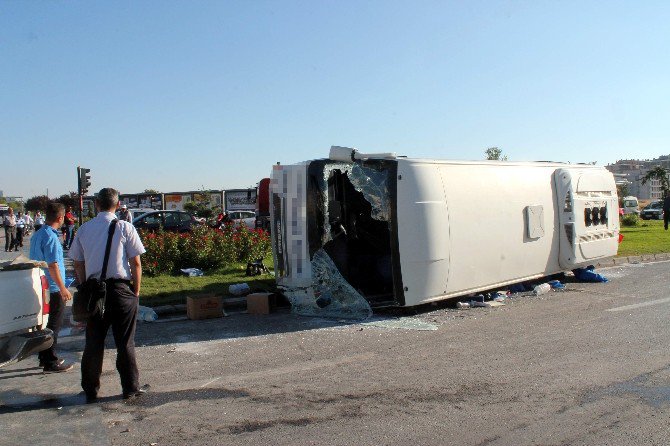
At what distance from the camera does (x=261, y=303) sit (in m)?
9.77

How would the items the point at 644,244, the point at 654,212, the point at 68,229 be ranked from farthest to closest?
the point at 654,212 < the point at 68,229 < the point at 644,244

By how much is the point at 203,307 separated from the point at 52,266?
336cm

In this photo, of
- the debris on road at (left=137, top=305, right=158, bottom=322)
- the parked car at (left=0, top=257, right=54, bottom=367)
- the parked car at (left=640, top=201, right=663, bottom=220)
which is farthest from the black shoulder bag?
the parked car at (left=640, top=201, right=663, bottom=220)

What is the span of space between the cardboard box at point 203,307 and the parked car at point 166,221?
1239 cm

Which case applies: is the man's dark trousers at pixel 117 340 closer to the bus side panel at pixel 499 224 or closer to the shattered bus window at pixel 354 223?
Result: the shattered bus window at pixel 354 223

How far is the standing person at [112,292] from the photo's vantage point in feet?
18.1

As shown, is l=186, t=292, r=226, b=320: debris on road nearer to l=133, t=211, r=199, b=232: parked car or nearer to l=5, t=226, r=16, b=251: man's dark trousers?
l=133, t=211, r=199, b=232: parked car

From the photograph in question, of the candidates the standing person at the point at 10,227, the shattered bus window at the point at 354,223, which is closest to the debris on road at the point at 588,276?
the shattered bus window at the point at 354,223

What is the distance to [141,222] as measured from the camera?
2162cm

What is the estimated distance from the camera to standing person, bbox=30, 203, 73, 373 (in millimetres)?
6316

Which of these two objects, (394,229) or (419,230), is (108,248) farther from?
(419,230)

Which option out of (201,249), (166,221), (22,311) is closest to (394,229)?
(22,311)

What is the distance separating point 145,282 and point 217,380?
251 inches

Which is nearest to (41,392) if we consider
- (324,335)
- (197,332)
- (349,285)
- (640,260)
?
(197,332)
